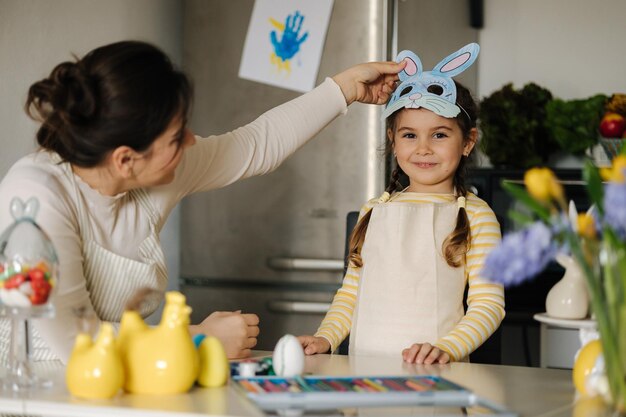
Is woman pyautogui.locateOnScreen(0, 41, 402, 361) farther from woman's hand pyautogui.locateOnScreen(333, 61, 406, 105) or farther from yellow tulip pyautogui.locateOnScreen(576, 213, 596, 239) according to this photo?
yellow tulip pyautogui.locateOnScreen(576, 213, 596, 239)

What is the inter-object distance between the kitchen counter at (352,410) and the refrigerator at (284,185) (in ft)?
4.70

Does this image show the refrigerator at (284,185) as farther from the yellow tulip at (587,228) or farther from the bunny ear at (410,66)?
the yellow tulip at (587,228)

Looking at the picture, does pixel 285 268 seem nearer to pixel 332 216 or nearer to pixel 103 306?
pixel 332 216

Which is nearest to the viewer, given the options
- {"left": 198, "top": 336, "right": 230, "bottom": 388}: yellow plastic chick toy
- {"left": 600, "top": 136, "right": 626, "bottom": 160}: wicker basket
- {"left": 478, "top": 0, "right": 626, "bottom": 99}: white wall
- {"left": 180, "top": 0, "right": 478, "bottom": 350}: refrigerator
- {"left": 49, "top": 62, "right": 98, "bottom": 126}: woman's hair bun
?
{"left": 198, "top": 336, "right": 230, "bottom": 388}: yellow plastic chick toy

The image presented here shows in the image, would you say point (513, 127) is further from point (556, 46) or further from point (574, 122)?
point (556, 46)

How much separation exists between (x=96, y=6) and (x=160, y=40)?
1.22 feet

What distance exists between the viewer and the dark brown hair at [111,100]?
148 centimetres

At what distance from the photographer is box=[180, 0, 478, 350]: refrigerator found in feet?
9.68

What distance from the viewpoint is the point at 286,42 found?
3.03 meters

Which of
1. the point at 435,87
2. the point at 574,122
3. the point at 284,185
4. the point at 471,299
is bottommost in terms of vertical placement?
the point at 471,299

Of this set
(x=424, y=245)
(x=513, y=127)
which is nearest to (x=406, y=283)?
(x=424, y=245)

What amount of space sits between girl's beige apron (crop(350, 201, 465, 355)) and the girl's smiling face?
6 centimetres

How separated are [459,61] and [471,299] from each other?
1.63ft

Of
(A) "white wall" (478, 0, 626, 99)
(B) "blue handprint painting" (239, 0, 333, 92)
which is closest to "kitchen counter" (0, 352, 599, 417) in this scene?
(B) "blue handprint painting" (239, 0, 333, 92)
